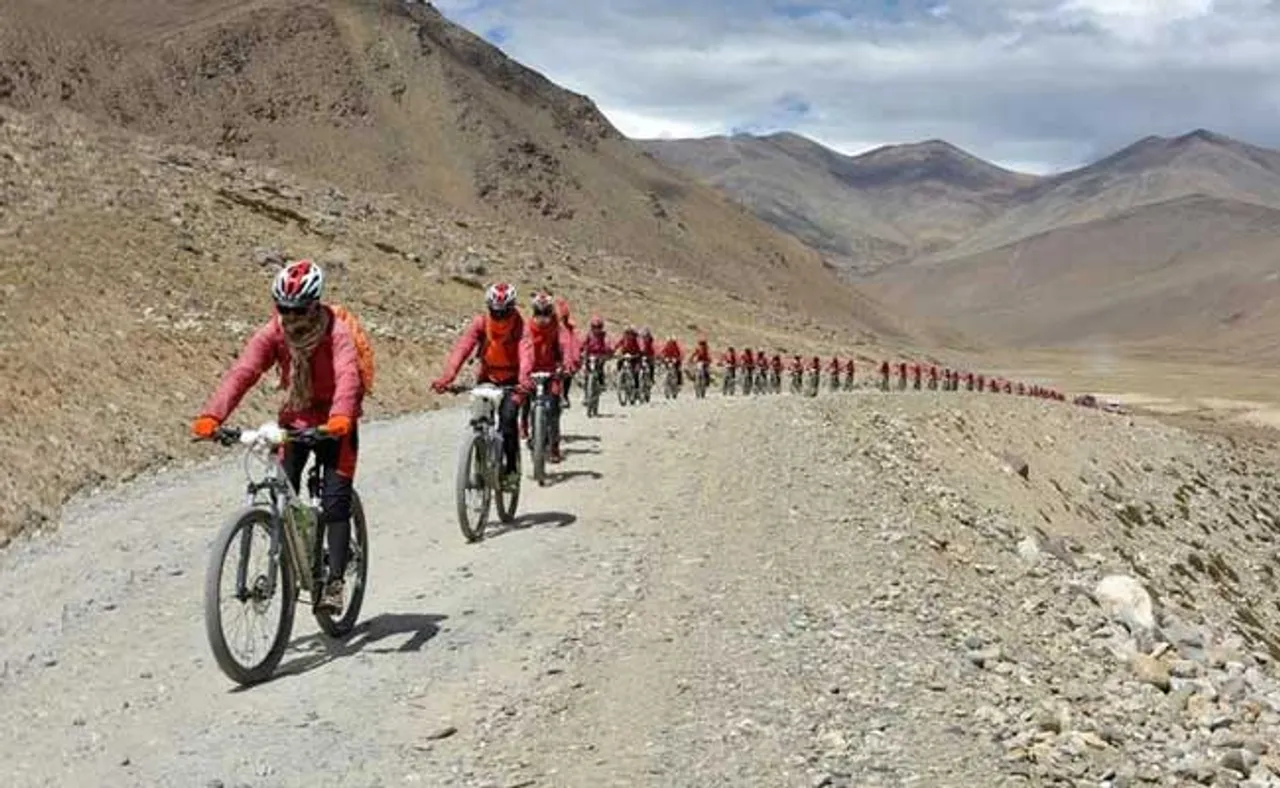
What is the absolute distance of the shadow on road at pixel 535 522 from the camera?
1357cm

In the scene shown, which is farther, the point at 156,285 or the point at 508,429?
the point at 156,285

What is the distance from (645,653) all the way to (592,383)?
16747 millimetres

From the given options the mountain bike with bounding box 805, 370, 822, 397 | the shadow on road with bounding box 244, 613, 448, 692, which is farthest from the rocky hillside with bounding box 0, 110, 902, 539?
the mountain bike with bounding box 805, 370, 822, 397

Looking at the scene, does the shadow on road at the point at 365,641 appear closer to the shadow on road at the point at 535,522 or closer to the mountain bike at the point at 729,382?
the shadow on road at the point at 535,522

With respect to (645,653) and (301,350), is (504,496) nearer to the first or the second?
(645,653)

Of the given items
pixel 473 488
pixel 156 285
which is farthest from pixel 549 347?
pixel 156 285

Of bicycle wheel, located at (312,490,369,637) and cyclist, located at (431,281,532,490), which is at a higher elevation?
cyclist, located at (431,281,532,490)

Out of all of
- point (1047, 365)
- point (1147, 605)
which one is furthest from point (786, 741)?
point (1047, 365)

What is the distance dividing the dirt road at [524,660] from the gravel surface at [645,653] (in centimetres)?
3

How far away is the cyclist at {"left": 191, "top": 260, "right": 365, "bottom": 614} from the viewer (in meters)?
8.57

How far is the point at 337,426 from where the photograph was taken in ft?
27.2

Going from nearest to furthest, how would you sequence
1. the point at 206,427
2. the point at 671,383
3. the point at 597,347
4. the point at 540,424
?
the point at 206,427 < the point at 540,424 < the point at 597,347 < the point at 671,383

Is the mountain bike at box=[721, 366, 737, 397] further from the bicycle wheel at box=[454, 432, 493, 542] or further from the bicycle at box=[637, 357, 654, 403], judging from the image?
the bicycle wheel at box=[454, 432, 493, 542]

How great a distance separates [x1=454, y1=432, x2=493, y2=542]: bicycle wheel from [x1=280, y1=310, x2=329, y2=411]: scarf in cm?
368
